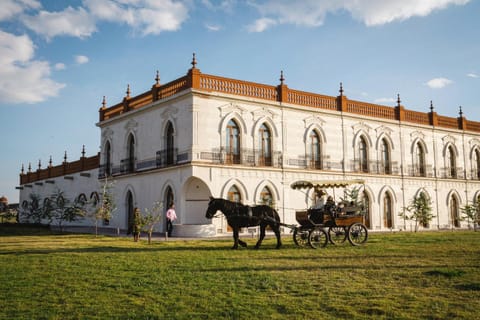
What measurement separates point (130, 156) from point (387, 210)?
15924mm

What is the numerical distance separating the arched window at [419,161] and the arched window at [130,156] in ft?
58.7

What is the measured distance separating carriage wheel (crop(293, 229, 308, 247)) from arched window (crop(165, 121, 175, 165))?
9.90m

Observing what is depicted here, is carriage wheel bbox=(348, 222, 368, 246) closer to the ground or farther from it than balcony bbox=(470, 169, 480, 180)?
closer to the ground

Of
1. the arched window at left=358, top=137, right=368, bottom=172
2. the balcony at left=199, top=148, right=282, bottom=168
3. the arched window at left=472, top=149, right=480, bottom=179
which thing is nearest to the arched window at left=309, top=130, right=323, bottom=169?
the balcony at left=199, top=148, right=282, bottom=168

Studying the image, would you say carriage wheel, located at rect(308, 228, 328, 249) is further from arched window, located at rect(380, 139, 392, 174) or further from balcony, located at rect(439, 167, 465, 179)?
balcony, located at rect(439, 167, 465, 179)

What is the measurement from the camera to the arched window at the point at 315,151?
25.2 metres

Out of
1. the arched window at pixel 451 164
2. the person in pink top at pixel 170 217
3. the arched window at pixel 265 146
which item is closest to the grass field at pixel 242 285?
the person in pink top at pixel 170 217

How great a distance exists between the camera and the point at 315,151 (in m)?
25.6

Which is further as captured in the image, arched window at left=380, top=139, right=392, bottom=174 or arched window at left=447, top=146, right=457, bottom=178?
arched window at left=447, top=146, right=457, bottom=178

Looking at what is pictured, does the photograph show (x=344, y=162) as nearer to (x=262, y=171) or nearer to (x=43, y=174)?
(x=262, y=171)

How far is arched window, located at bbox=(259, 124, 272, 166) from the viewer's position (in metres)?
23.4

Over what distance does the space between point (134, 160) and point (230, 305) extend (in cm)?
2087

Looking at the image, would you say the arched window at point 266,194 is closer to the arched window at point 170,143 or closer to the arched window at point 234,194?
the arched window at point 234,194

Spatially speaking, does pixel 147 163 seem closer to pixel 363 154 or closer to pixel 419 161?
pixel 363 154
